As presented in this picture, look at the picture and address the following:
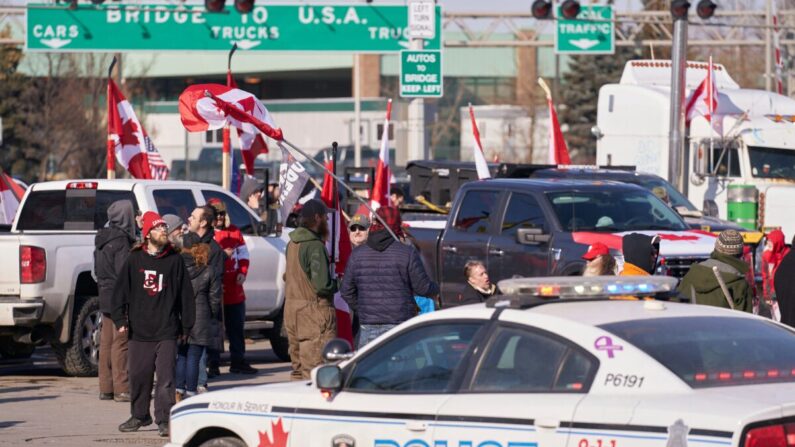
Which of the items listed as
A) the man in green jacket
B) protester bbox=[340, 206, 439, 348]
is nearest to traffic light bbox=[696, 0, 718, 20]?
the man in green jacket

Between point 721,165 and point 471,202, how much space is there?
35.9 feet

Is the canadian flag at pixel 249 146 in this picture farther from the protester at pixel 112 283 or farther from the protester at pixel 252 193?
the protester at pixel 112 283

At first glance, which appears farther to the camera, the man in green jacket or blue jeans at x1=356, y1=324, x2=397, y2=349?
blue jeans at x1=356, y1=324, x2=397, y2=349

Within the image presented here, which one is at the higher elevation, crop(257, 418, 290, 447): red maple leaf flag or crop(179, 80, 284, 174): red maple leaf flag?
crop(179, 80, 284, 174): red maple leaf flag

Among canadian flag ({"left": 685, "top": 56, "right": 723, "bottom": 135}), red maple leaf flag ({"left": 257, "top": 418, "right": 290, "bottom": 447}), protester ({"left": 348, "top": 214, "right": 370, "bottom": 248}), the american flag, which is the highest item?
canadian flag ({"left": 685, "top": 56, "right": 723, "bottom": 135})

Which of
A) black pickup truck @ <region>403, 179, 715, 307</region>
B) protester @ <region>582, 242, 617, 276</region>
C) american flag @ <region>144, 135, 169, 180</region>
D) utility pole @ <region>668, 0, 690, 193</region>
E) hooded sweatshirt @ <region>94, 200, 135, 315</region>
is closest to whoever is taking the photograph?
protester @ <region>582, 242, 617, 276</region>

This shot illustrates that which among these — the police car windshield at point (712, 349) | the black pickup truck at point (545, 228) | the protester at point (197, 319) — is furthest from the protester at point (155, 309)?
the police car windshield at point (712, 349)

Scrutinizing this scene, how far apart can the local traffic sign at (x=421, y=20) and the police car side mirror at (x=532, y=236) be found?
34.1ft

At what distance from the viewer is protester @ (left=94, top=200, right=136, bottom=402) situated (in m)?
13.7

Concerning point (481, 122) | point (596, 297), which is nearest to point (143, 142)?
point (596, 297)

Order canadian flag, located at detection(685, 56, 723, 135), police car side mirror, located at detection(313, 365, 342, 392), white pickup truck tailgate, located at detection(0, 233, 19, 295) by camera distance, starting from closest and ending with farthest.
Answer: police car side mirror, located at detection(313, 365, 342, 392)
white pickup truck tailgate, located at detection(0, 233, 19, 295)
canadian flag, located at detection(685, 56, 723, 135)

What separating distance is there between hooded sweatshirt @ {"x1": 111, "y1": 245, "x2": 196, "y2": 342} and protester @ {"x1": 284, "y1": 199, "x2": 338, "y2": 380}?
4.56ft

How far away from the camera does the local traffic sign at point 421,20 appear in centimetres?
2566

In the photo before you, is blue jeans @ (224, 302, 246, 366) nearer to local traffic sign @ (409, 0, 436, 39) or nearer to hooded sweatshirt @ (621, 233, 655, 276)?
hooded sweatshirt @ (621, 233, 655, 276)
